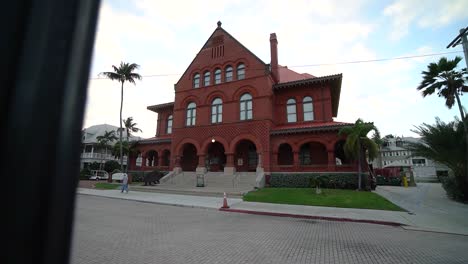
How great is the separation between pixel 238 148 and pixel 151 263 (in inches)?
863

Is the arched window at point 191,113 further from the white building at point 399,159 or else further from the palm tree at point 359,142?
the white building at point 399,159

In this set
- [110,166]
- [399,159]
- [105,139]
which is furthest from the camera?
[399,159]

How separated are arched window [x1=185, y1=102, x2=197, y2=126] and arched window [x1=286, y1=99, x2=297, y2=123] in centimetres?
1049

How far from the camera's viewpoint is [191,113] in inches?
1148

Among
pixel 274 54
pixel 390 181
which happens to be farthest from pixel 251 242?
pixel 390 181

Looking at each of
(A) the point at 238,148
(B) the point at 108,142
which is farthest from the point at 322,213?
(B) the point at 108,142

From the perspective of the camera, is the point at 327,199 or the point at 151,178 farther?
the point at 151,178

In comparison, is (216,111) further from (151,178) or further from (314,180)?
(314,180)

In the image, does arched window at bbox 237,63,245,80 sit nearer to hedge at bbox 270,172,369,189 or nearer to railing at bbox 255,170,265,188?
railing at bbox 255,170,265,188

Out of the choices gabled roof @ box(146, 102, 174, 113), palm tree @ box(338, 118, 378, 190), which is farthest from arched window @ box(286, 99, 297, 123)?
gabled roof @ box(146, 102, 174, 113)

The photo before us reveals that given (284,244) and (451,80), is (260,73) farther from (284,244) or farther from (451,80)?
(284,244)

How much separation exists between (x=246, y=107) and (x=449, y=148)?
16.4 meters

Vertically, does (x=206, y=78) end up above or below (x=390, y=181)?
above

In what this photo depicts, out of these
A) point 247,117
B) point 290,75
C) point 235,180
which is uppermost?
point 290,75
